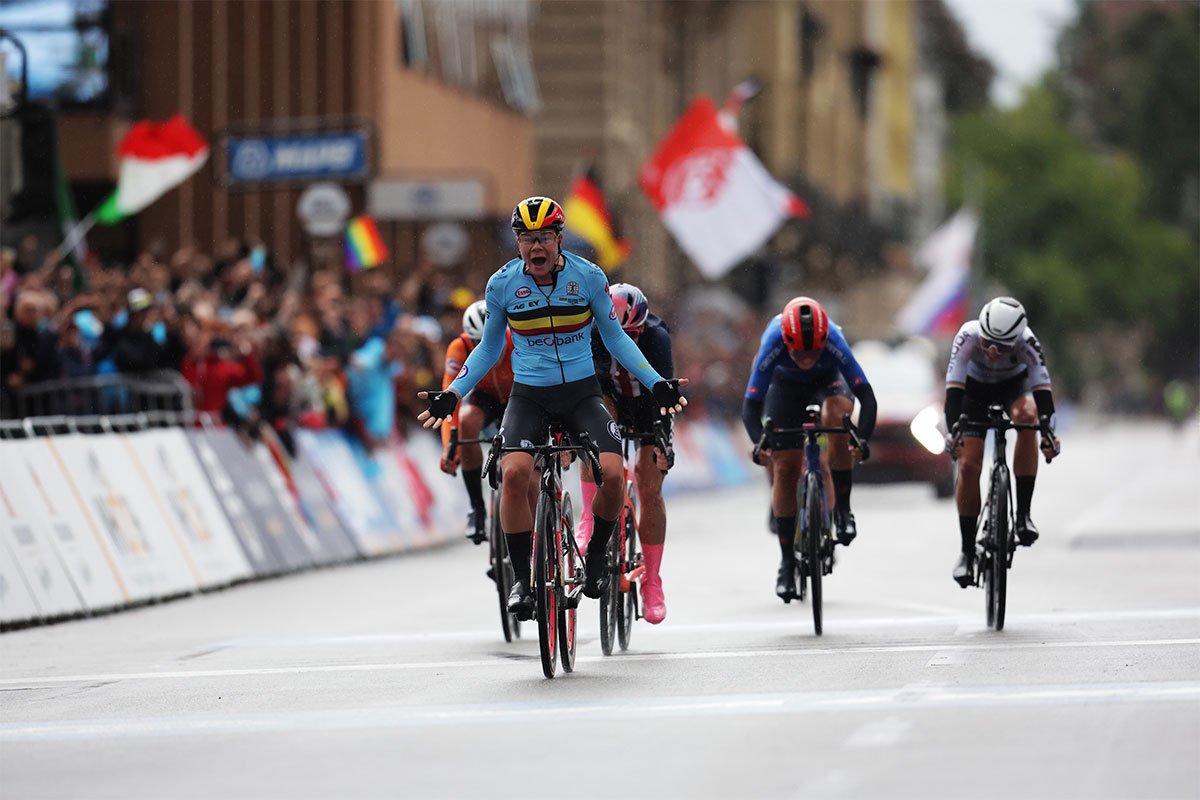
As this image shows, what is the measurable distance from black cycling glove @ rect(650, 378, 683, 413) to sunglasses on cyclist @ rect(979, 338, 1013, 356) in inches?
96.8

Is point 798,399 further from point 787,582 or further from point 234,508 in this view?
point 234,508

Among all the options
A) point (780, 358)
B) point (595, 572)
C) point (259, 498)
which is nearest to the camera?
point (595, 572)

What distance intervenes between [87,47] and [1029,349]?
19.9 meters

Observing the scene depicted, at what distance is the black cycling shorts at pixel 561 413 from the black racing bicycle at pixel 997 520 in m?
2.69

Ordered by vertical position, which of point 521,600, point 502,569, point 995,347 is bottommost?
point 502,569

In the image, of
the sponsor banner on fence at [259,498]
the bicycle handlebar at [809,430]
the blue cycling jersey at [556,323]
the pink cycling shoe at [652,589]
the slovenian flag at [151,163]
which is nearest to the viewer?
the blue cycling jersey at [556,323]

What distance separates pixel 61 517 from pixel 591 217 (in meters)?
15.6

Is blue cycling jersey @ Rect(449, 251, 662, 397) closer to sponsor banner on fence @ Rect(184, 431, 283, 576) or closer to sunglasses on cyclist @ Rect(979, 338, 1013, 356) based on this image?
sunglasses on cyclist @ Rect(979, 338, 1013, 356)

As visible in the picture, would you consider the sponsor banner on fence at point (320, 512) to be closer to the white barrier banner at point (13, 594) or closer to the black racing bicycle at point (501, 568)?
the white barrier banner at point (13, 594)

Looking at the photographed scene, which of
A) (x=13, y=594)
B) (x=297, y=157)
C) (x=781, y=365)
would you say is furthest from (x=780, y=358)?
(x=297, y=157)

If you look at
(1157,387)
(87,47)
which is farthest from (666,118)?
(1157,387)

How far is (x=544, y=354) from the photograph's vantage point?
36.9 ft

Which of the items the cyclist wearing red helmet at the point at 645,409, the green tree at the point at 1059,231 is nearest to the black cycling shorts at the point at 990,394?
the cyclist wearing red helmet at the point at 645,409

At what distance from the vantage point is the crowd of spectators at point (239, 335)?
58.4 feet
